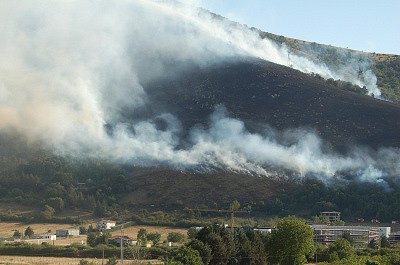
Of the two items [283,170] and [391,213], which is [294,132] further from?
[391,213]

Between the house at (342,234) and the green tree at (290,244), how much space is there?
127ft

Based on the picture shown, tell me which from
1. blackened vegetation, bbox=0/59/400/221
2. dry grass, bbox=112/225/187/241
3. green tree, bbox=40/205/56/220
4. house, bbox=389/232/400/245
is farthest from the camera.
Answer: blackened vegetation, bbox=0/59/400/221

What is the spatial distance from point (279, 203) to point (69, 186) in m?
44.5

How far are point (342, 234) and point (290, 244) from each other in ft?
139

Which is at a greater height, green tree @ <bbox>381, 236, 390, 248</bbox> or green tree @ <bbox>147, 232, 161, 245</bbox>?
green tree @ <bbox>147, 232, 161, 245</bbox>

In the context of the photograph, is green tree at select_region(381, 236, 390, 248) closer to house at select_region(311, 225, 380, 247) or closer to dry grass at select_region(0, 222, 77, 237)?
house at select_region(311, 225, 380, 247)

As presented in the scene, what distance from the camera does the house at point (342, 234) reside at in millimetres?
128000

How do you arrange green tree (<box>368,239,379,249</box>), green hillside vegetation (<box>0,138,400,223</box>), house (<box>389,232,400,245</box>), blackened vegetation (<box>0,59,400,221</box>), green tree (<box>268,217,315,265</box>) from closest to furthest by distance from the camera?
green tree (<box>268,217,315,265</box>), green tree (<box>368,239,379,249</box>), house (<box>389,232,400,245</box>), green hillside vegetation (<box>0,138,400,223</box>), blackened vegetation (<box>0,59,400,221</box>)

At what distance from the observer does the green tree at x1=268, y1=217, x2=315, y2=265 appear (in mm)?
88375

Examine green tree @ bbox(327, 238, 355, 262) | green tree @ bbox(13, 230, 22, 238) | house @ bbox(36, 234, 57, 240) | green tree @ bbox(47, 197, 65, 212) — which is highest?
green tree @ bbox(47, 197, 65, 212)

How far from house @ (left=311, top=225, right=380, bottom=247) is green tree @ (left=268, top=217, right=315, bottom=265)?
38736 millimetres

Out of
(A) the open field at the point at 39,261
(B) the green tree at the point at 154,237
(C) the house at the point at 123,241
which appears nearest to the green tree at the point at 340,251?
(B) the green tree at the point at 154,237

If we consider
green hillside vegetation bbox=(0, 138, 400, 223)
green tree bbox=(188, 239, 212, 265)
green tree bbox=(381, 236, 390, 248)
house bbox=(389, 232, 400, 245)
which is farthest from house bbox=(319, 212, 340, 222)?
green tree bbox=(188, 239, 212, 265)

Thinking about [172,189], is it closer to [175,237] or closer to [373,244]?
[175,237]
